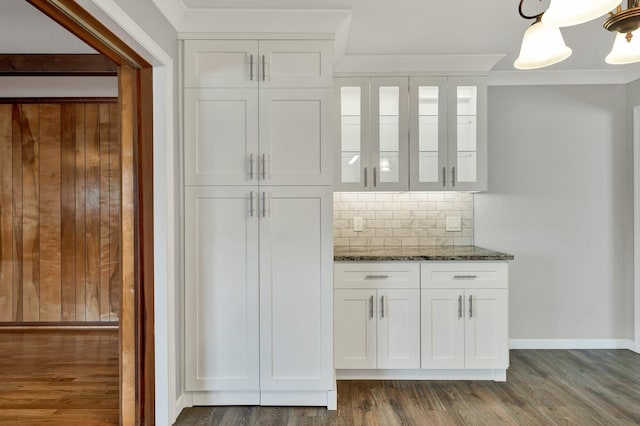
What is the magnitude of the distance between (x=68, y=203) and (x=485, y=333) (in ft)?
13.6

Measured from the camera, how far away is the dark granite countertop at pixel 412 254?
2826 millimetres

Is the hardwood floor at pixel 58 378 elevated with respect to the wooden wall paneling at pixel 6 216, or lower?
lower

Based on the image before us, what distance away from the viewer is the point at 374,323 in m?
2.83

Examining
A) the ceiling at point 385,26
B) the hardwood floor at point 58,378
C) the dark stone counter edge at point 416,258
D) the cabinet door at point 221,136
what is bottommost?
the hardwood floor at point 58,378

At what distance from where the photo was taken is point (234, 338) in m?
2.48

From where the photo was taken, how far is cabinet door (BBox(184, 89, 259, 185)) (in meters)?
2.47

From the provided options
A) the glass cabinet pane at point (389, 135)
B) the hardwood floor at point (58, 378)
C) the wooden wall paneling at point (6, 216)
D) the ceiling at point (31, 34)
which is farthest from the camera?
the wooden wall paneling at point (6, 216)

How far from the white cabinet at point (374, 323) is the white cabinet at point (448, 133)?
86 centimetres

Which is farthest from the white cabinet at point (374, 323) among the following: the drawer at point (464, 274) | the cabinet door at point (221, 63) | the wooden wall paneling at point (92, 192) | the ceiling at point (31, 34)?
the wooden wall paneling at point (92, 192)

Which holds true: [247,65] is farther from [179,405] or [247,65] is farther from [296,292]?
[179,405]

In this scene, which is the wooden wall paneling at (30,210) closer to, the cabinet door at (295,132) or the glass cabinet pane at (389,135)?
the cabinet door at (295,132)

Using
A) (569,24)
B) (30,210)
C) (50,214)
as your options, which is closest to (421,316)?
(569,24)

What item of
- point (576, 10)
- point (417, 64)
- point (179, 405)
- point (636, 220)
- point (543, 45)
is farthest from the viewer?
point (636, 220)

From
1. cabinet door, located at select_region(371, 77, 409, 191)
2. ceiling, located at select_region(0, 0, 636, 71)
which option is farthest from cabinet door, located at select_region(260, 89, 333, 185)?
cabinet door, located at select_region(371, 77, 409, 191)
